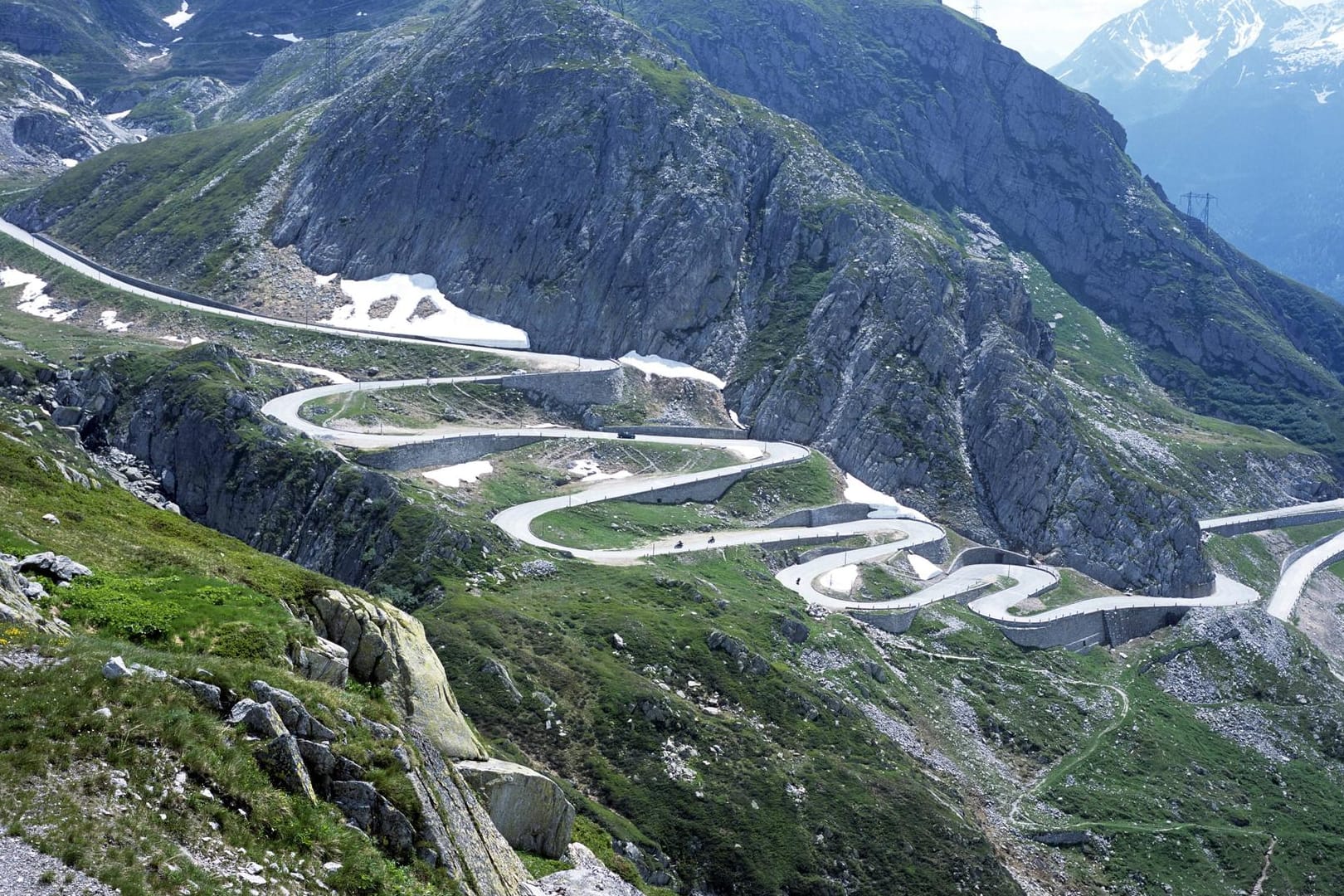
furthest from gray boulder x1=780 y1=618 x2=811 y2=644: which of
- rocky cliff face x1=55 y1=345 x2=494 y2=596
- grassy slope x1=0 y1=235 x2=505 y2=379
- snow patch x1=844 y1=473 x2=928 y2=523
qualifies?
grassy slope x1=0 y1=235 x2=505 y2=379

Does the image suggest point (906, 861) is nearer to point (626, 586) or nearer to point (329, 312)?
point (626, 586)

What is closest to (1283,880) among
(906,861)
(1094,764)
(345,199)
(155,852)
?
(1094,764)

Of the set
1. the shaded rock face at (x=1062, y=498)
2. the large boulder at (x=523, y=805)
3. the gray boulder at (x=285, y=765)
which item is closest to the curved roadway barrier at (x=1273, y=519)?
the shaded rock face at (x=1062, y=498)

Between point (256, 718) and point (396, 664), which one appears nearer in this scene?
point (256, 718)

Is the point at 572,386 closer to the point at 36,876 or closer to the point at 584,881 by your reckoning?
the point at 584,881

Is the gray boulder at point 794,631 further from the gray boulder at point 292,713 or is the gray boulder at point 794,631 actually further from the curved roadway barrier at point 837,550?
the gray boulder at point 292,713

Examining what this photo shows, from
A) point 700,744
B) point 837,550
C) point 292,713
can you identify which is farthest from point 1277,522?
point 292,713

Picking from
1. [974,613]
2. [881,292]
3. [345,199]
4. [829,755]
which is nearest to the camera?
[829,755]
